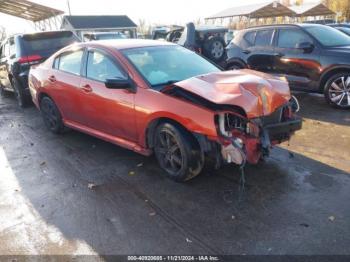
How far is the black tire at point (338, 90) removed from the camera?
23.8ft

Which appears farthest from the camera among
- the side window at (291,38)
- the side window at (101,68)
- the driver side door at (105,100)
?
the side window at (291,38)

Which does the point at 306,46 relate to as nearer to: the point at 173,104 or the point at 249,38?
the point at 249,38

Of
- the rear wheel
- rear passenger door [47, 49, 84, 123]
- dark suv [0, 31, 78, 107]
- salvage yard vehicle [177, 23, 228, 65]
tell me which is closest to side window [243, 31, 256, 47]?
the rear wheel

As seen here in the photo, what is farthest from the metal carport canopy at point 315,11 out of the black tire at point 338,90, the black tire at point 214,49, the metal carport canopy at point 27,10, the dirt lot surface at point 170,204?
the dirt lot surface at point 170,204

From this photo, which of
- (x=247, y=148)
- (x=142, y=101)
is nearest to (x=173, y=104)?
(x=142, y=101)

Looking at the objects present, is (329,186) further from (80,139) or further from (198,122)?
(80,139)

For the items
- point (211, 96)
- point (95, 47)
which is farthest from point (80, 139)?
point (211, 96)

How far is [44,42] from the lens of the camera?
914 cm

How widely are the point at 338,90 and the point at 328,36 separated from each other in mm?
1461

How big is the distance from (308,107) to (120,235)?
5.79 m

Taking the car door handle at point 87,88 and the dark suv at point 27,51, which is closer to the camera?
the car door handle at point 87,88

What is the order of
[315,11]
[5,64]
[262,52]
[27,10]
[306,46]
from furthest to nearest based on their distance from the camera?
Answer: 1. [315,11]
2. [27,10]
3. [5,64]
4. [262,52]
5. [306,46]

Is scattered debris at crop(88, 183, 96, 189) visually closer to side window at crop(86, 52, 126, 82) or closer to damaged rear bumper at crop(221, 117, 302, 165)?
side window at crop(86, 52, 126, 82)

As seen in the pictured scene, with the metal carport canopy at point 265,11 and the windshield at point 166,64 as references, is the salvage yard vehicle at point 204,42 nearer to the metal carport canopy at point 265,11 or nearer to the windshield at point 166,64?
the windshield at point 166,64
